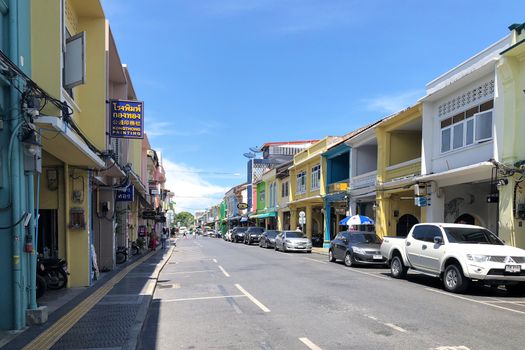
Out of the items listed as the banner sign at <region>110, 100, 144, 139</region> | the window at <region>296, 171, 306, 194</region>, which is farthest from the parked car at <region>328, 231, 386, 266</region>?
the window at <region>296, 171, 306, 194</region>

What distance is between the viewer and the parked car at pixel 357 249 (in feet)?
61.9

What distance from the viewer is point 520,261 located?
11602 mm

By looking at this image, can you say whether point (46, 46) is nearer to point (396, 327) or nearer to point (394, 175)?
point (396, 327)

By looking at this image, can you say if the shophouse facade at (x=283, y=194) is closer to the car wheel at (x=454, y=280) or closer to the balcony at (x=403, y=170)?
the balcony at (x=403, y=170)

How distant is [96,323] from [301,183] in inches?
1362

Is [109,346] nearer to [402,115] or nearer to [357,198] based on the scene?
[402,115]

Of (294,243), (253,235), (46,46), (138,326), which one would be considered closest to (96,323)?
(138,326)

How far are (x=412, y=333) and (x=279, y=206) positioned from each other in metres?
41.8

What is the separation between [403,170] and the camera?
74.9 feet

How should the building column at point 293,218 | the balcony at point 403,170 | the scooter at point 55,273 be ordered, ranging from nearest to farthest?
the scooter at point 55,273
the balcony at point 403,170
the building column at point 293,218

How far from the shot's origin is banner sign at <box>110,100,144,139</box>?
15141mm

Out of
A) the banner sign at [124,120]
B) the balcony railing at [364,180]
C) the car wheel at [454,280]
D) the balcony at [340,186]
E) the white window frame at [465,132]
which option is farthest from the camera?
the balcony at [340,186]

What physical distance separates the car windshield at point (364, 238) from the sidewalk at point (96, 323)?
34.0 feet

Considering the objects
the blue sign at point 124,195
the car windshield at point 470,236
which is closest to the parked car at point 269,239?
the blue sign at point 124,195
